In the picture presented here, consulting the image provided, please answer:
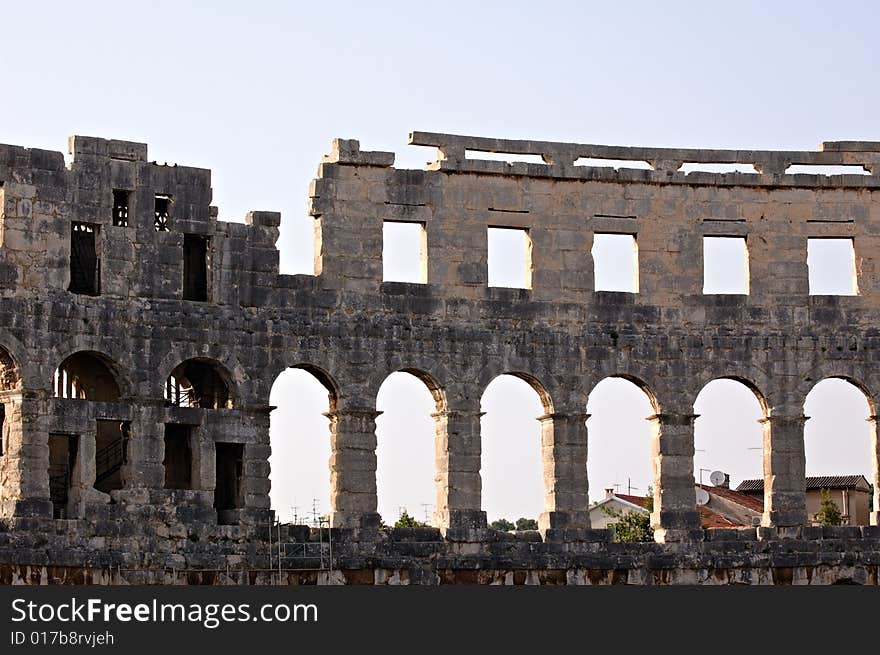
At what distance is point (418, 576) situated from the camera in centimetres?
4081

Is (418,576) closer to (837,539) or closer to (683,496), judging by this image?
(683,496)

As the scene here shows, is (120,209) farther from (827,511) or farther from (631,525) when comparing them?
(631,525)

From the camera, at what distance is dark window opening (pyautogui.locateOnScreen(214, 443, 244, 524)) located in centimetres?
4094

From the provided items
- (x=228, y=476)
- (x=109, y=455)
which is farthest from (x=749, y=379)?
(x=109, y=455)

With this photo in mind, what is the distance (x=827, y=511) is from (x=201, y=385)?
1888 centimetres

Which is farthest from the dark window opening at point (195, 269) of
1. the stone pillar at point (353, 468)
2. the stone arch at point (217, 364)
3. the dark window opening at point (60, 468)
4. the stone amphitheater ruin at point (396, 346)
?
the dark window opening at point (60, 468)

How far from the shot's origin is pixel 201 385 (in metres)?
41.8

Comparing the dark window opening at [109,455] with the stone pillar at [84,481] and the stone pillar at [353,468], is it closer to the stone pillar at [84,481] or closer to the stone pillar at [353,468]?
the stone pillar at [84,481]

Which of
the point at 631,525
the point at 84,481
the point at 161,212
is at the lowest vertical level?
the point at 631,525

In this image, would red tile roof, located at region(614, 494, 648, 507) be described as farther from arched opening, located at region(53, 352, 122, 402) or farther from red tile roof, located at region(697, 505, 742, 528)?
arched opening, located at region(53, 352, 122, 402)

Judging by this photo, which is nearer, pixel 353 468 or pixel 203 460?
pixel 203 460

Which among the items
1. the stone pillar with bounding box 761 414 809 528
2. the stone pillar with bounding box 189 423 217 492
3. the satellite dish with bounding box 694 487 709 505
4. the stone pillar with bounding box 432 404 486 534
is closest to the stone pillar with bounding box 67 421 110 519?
the stone pillar with bounding box 189 423 217 492

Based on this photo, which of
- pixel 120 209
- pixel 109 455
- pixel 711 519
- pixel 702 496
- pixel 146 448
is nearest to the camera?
pixel 146 448

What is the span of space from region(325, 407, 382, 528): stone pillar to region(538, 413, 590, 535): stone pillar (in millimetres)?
3329
